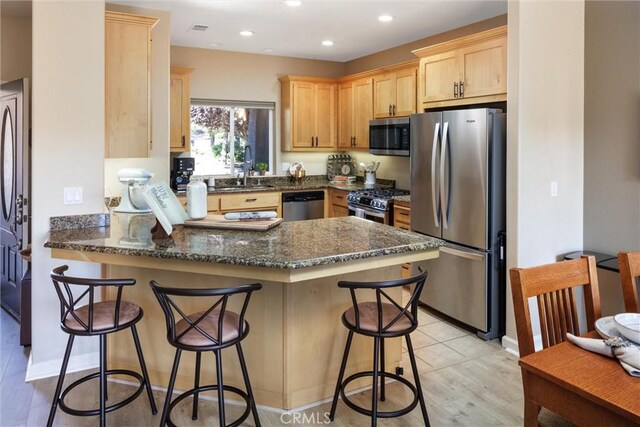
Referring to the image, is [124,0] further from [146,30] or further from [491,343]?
[491,343]

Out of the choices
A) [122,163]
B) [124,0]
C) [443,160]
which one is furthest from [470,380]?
[124,0]

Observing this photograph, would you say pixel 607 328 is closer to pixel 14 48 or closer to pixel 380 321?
pixel 380 321

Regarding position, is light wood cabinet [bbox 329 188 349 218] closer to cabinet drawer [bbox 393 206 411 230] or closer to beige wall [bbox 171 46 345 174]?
beige wall [bbox 171 46 345 174]

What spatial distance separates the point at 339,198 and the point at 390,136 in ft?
3.57

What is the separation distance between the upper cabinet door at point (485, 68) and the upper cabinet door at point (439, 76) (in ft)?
0.39

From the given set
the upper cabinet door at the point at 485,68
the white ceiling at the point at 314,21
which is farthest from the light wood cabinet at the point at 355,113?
the upper cabinet door at the point at 485,68

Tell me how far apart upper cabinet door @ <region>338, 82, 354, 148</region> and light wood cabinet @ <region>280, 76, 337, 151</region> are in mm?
73

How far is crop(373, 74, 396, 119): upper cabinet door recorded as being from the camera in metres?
5.33

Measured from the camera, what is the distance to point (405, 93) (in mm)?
5113

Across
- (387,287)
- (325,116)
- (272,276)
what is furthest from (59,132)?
(325,116)

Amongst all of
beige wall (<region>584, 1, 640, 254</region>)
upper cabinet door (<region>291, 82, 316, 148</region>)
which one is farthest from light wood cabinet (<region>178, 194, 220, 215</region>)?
beige wall (<region>584, 1, 640, 254</region>)

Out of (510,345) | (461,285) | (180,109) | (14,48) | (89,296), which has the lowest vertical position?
(510,345)

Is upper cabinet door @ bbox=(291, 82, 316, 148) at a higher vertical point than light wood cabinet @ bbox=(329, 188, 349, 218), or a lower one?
higher

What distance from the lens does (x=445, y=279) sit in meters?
3.90
